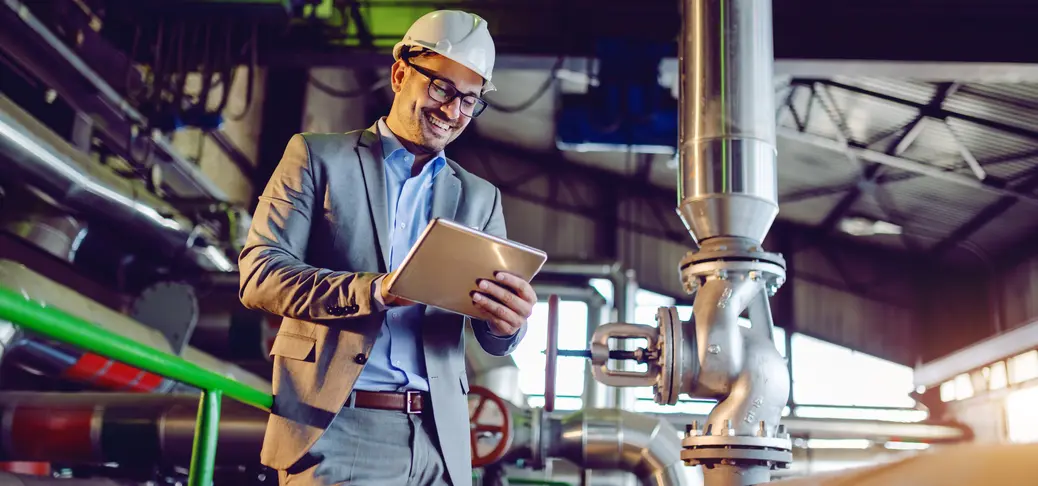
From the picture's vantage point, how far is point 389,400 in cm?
135

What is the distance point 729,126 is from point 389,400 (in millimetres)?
1233

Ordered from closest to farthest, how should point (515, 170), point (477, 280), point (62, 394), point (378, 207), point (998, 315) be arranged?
point (477, 280), point (378, 207), point (62, 394), point (998, 315), point (515, 170)

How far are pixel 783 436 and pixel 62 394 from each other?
3170 millimetres

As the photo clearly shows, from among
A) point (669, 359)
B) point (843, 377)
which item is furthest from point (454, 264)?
point (843, 377)

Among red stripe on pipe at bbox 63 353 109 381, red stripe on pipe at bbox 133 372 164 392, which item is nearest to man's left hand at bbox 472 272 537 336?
red stripe on pipe at bbox 63 353 109 381

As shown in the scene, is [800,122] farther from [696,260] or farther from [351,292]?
[351,292]

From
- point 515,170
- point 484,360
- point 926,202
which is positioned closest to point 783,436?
point 484,360

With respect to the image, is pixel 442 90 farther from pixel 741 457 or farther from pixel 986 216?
pixel 986 216

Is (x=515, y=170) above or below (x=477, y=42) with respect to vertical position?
above

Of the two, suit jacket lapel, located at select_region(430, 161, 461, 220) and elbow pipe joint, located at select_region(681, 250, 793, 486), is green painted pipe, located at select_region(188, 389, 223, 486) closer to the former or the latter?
suit jacket lapel, located at select_region(430, 161, 461, 220)

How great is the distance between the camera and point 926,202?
8.98 metres

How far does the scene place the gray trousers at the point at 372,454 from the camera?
4.21 feet

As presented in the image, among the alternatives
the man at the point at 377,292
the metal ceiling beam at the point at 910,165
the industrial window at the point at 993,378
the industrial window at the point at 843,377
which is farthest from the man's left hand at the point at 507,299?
the industrial window at the point at 843,377

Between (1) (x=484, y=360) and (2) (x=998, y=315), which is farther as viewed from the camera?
(2) (x=998, y=315)
